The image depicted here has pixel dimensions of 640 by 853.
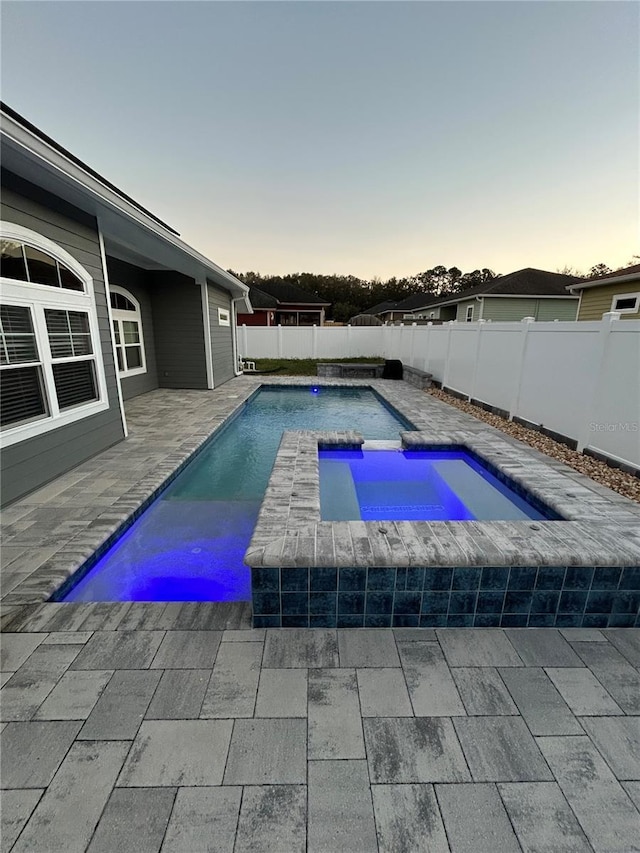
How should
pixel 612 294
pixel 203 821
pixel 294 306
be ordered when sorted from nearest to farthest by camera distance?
pixel 203 821 < pixel 612 294 < pixel 294 306

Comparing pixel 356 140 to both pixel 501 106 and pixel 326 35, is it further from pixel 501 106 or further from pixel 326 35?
pixel 501 106

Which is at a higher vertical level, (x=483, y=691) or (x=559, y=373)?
(x=559, y=373)

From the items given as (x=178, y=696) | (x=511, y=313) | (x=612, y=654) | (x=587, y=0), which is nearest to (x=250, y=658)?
(x=178, y=696)

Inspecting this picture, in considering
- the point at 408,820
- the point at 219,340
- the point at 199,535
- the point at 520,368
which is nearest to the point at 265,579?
the point at 408,820

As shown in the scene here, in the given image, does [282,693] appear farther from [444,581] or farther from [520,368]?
[520,368]

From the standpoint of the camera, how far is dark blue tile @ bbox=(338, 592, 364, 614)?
7.00ft

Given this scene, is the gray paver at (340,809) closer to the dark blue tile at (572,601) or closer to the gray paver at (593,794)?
the gray paver at (593,794)

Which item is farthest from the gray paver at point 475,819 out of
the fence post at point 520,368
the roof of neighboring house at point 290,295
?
the roof of neighboring house at point 290,295

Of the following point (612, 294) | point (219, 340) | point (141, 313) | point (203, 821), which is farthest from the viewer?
point (612, 294)

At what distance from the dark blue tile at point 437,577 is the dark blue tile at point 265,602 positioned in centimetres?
90

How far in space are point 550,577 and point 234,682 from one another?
191 centimetres

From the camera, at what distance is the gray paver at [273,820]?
1191 millimetres

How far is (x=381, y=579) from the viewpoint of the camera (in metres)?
2.12

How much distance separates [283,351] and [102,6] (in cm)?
1160
